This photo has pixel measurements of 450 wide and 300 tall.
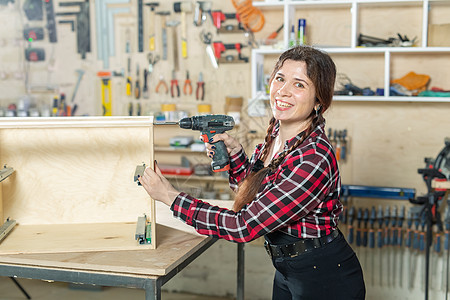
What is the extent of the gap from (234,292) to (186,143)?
48.2 inches

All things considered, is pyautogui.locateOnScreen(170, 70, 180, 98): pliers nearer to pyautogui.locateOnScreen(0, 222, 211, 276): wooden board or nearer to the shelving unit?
the shelving unit

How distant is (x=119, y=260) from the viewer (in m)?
1.78

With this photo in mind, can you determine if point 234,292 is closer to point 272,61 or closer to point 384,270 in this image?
point 384,270

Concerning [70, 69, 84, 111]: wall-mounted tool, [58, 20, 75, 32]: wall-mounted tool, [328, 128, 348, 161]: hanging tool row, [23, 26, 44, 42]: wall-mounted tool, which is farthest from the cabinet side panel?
[23, 26, 44, 42]: wall-mounted tool

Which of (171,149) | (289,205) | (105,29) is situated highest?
(105,29)

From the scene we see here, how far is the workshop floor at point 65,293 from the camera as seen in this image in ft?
12.8

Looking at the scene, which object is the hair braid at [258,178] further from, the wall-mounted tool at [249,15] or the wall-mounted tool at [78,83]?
the wall-mounted tool at [78,83]

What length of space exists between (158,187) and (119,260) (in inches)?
A: 11.0

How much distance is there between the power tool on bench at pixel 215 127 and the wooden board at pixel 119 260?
0.34 metres

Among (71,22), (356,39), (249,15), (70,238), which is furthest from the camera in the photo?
(71,22)

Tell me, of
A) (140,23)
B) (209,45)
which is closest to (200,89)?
(209,45)

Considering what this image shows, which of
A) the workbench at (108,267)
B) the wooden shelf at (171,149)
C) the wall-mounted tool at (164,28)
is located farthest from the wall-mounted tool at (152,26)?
the workbench at (108,267)

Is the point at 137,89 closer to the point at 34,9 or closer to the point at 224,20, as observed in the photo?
the point at 224,20

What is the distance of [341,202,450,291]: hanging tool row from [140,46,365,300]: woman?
5.68 ft
